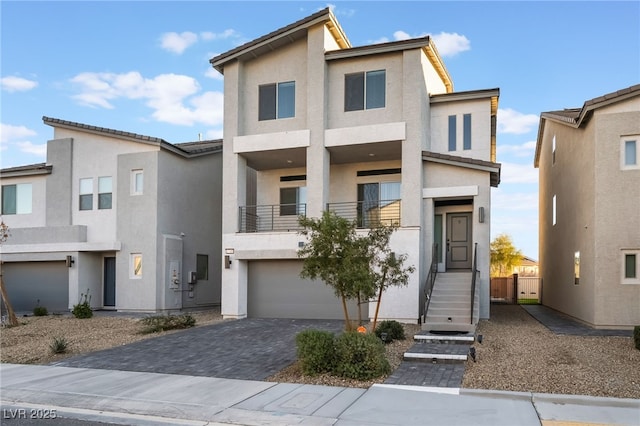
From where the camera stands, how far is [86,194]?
70.4ft

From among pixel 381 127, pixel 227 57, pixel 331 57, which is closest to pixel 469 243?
pixel 381 127

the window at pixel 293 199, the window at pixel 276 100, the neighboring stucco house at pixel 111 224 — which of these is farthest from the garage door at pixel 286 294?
the window at pixel 276 100

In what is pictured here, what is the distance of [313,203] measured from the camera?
699 inches

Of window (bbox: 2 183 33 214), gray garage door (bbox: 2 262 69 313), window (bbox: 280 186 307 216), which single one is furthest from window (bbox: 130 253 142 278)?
window (bbox: 2 183 33 214)

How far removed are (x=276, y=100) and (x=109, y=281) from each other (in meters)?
10.1

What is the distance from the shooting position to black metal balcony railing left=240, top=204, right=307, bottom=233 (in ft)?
66.2

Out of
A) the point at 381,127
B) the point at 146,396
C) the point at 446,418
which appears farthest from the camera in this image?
the point at 381,127

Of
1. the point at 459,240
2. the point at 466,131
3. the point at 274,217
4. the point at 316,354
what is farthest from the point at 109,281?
the point at 466,131

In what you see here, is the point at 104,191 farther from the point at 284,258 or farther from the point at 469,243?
the point at 469,243

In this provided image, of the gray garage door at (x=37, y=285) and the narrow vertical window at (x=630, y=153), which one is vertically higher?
the narrow vertical window at (x=630, y=153)

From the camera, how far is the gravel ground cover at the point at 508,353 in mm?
8820

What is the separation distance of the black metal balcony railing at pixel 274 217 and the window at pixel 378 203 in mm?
2269

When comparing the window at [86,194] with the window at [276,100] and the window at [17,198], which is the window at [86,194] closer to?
the window at [17,198]

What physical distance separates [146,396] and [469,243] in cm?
1277
